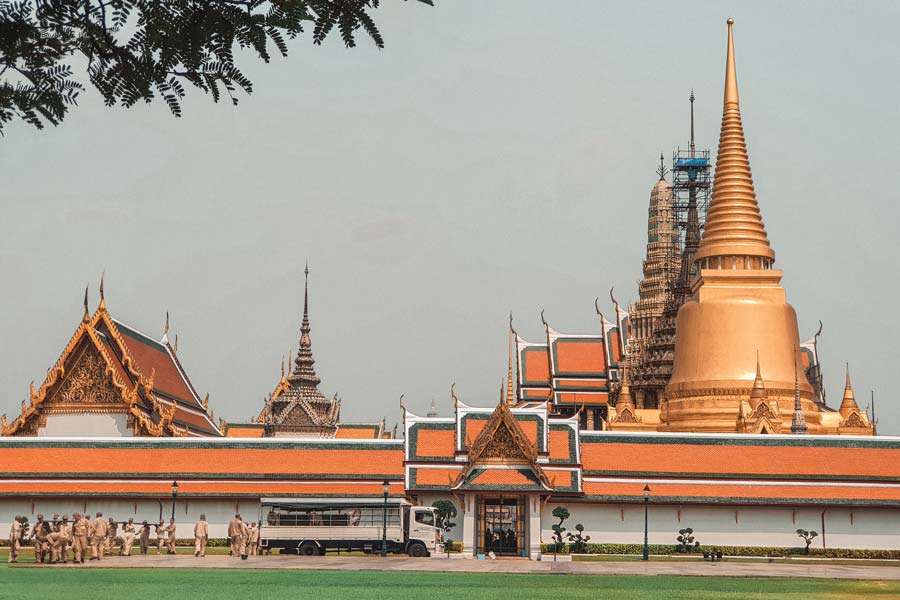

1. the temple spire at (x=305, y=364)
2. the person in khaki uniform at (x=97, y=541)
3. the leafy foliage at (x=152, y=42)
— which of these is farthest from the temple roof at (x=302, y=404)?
the leafy foliage at (x=152, y=42)

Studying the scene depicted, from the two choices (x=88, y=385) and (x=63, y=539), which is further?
(x=88, y=385)

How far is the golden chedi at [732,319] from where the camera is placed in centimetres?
5225

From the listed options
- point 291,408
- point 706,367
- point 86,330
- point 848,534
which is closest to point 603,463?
point 848,534

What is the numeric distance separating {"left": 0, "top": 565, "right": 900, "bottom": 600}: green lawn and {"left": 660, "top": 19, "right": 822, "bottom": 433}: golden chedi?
26760 mm

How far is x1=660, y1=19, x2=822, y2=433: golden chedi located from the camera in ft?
171

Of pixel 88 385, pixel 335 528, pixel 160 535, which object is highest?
pixel 88 385

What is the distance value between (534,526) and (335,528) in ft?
19.7

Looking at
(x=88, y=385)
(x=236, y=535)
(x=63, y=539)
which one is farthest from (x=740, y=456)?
(x=88, y=385)

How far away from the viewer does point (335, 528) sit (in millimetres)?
33969

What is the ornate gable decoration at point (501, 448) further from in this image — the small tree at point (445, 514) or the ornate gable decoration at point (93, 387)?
the ornate gable decoration at point (93, 387)

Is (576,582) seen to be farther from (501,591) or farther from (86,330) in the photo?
(86,330)

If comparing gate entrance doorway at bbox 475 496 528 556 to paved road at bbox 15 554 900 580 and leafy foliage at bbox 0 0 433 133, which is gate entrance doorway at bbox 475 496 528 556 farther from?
leafy foliage at bbox 0 0 433 133

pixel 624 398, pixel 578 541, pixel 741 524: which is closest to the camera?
pixel 578 541

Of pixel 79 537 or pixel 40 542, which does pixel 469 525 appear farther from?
pixel 40 542
